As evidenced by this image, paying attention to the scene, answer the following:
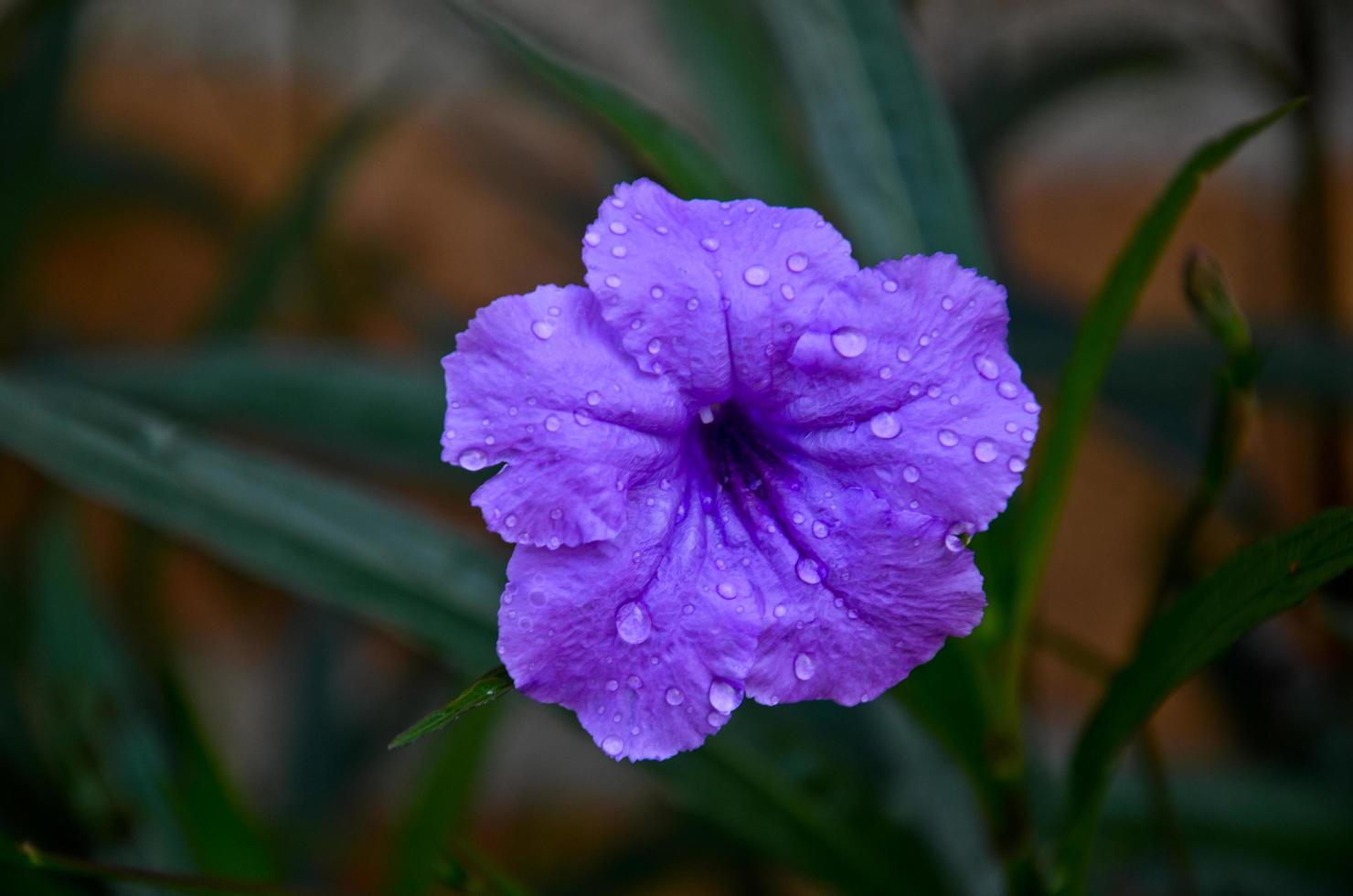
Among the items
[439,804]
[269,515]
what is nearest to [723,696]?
[269,515]

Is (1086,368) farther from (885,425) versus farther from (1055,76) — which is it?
(1055,76)

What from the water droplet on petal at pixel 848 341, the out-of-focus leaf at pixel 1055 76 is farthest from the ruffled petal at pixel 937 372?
the out-of-focus leaf at pixel 1055 76

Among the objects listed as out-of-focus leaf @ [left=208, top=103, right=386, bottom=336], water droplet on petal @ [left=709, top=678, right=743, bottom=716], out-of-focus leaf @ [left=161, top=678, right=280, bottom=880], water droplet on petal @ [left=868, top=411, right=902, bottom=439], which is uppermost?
water droplet on petal @ [left=868, top=411, right=902, bottom=439]

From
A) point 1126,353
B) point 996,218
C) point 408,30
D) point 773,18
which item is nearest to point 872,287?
point 773,18

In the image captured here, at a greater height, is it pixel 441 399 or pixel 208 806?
pixel 441 399

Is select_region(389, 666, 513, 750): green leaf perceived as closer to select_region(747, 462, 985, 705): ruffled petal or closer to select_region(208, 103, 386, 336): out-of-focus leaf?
select_region(747, 462, 985, 705): ruffled petal

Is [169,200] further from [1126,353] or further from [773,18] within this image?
[1126,353]

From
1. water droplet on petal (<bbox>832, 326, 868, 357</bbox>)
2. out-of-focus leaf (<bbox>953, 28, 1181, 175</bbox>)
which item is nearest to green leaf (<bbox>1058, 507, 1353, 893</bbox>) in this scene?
water droplet on petal (<bbox>832, 326, 868, 357</bbox>)
